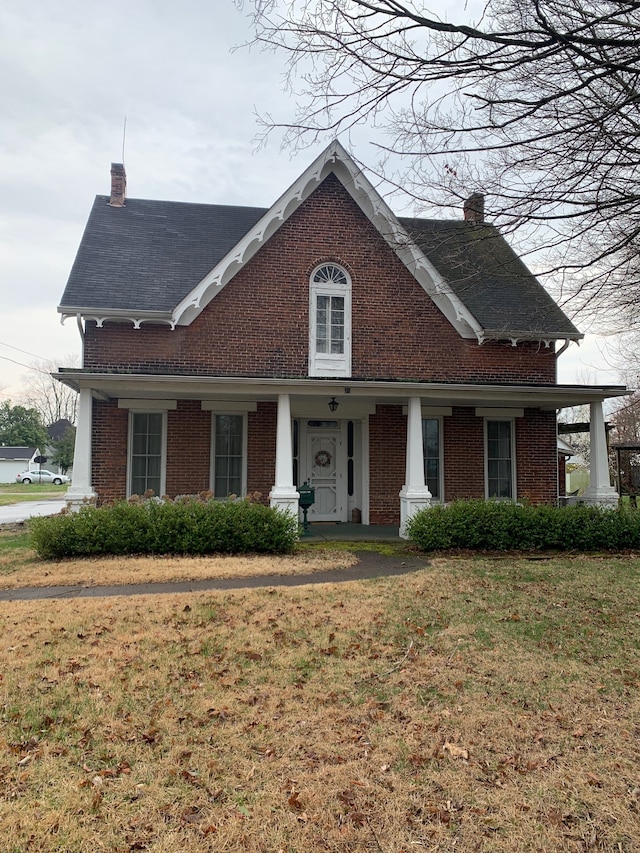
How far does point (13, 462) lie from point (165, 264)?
4641 cm

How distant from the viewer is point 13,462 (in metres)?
53.3

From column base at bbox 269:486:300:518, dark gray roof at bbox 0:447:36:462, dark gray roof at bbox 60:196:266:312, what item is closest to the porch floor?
column base at bbox 269:486:300:518

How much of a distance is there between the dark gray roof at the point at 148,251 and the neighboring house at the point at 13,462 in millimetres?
43680

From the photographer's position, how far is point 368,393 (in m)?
12.2

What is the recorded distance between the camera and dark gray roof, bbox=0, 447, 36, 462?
53.4 m

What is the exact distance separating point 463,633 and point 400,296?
949 centimetres

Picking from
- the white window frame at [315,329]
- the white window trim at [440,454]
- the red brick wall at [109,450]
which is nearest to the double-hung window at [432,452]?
the white window trim at [440,454]

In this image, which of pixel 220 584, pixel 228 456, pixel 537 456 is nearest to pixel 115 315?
pixel 228 456

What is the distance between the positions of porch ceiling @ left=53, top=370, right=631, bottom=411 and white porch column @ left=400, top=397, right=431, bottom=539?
446 mm

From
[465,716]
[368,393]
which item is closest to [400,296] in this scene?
[368,393]

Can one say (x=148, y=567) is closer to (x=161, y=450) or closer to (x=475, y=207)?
(x=161, y=450)

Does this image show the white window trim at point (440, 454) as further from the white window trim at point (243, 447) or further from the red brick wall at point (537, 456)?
the white window trim at point (243, 447)

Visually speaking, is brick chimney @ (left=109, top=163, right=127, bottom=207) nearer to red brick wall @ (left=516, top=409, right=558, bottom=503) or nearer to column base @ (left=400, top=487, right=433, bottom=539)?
column base @ (left=400, top=487, right=433, bottom=539)

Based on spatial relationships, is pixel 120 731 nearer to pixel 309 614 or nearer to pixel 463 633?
pixel 309 614
